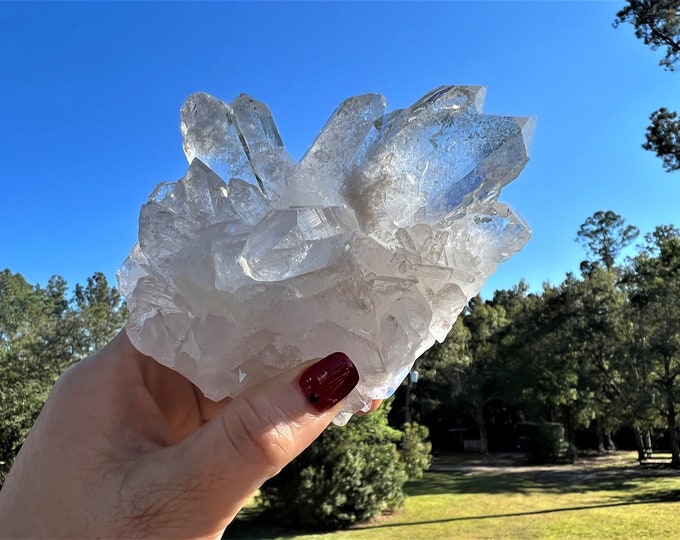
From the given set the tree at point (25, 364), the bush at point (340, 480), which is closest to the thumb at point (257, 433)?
the bush at point (340, 480)

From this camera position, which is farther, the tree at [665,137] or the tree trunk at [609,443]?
the tree trunk at [609,443]

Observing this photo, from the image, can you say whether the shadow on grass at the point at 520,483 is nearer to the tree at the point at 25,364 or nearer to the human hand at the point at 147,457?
the tree at the point at 25,364

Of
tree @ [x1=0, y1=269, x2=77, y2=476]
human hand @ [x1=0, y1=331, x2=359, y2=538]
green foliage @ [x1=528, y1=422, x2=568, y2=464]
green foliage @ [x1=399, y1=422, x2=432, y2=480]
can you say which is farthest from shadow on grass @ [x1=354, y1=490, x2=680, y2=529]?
human hand @ [x1=0, y1=331, x2=359, y2=538]

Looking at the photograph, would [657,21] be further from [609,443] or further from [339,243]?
[609,443]

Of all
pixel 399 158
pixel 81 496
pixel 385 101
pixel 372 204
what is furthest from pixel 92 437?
pixel 385 101

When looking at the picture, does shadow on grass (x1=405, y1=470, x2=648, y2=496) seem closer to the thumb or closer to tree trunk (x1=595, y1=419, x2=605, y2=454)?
tree trunk (x1=595, y1=419, x2=605, y2=454)

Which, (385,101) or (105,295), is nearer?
(385,101)

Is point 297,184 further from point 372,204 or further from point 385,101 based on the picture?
point 385,101
